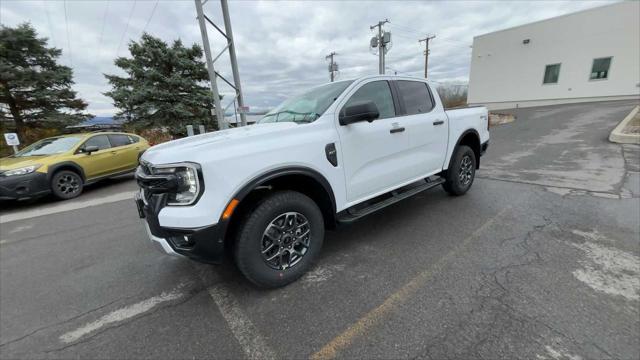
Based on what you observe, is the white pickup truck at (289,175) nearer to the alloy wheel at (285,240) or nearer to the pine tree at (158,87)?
the alloy wheel at (285,240)

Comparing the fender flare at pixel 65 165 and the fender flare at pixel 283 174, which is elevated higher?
the fender flare at pixel 283 174

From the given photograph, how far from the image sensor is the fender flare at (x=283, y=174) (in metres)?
2.07

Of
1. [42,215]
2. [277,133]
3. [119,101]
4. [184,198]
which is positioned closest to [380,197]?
[277,133]

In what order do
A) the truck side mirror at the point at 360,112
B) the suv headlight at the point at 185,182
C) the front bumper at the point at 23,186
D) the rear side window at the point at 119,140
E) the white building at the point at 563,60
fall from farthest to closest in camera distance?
1. the white building at the point at 563,60
2. the rear side window at the point at 119,140
3. the front bumper at the point at 23,186
4. the truck side mirror at the point at 360,112
5. the suv headlight at the point at 185,182

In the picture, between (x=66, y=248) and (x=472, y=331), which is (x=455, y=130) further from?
(x=66, y=248)

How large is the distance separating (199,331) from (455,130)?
13.1 ft

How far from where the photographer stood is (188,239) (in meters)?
2.01

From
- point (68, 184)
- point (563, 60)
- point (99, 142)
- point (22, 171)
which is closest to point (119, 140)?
point (99, 142)

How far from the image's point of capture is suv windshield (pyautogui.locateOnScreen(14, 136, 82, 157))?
20.9 ft

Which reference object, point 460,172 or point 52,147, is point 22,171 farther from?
point 460,172

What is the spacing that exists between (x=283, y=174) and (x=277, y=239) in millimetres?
581

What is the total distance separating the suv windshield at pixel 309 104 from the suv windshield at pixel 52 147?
612cm

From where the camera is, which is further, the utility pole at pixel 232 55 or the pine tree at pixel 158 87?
the pine tree at pixel 158 87

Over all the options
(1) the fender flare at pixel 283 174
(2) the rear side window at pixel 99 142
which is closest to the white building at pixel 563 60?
(1) the fender flare at pixel 283 174
